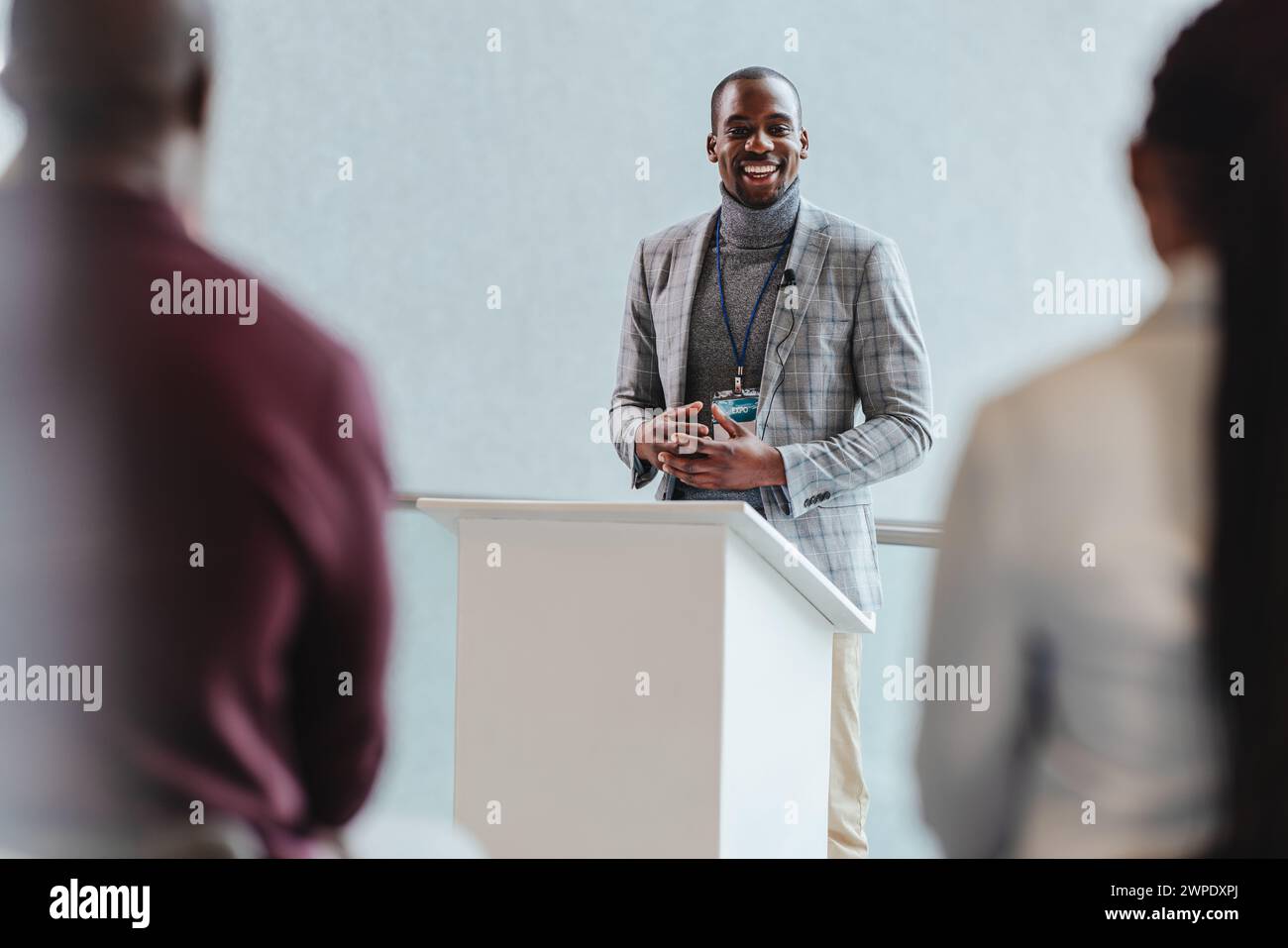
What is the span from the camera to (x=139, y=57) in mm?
1335

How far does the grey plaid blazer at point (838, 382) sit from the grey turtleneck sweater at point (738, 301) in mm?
29

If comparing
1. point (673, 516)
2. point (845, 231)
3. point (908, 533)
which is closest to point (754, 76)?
point (845, 231)

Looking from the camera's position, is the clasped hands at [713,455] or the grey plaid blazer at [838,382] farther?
the grey plaid blazer at [838,382]

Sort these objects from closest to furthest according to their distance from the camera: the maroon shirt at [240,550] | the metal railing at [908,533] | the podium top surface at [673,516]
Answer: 1. the maroon shirt at [240,550]
2. the podium top surface at [673,516]
3. the metal railing at [908,533]

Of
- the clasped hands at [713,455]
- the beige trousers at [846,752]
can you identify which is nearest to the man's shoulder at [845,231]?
the clasped hands at [713,455]

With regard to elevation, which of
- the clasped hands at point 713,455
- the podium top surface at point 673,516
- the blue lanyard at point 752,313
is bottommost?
the podium top surface at point 673,516

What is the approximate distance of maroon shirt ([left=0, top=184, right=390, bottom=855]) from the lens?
1.12 meters

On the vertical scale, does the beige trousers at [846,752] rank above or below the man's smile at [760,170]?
below

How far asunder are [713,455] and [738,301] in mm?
429

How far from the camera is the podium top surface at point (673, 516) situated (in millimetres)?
1312

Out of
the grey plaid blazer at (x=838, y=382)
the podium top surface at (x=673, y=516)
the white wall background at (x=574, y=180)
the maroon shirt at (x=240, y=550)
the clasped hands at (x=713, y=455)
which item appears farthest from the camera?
the white wall background at (x=574, y=180)

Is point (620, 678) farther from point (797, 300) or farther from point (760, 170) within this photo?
point (760, 170)

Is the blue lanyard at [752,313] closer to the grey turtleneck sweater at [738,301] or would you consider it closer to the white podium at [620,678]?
the grey turtleneck sweater at [738,301]

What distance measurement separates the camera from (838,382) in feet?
6.97
